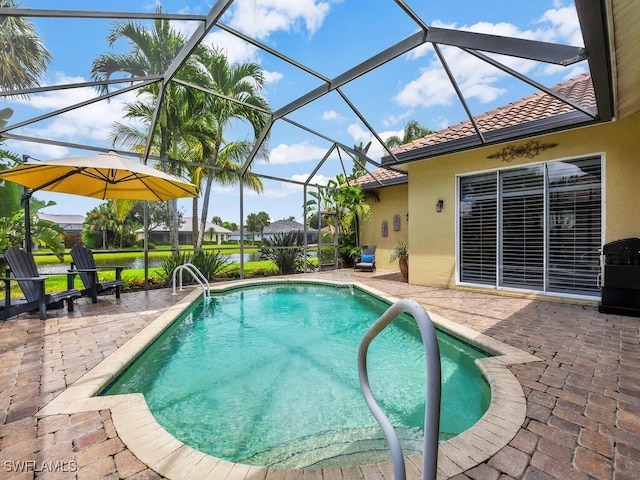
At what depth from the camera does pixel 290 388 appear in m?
4.04

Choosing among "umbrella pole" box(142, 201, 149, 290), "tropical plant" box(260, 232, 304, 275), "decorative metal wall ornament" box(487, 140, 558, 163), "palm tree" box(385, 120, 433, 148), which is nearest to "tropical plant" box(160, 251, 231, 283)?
"umbrella pole" box(142, 201, 149, 290)

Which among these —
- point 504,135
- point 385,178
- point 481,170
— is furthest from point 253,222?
point 504,135

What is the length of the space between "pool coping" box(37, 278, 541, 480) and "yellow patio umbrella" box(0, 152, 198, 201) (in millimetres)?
3681

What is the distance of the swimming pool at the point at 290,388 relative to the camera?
9.67 feet

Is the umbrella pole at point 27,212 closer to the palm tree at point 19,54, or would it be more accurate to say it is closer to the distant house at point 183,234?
the palm tree at point 19,54

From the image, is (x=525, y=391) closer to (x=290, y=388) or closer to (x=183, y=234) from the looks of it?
(x=290, y=388)

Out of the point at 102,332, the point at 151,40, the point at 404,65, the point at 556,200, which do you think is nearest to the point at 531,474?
the point at 102,332

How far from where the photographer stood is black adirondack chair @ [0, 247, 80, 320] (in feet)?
18.3

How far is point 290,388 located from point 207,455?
71.0 inches

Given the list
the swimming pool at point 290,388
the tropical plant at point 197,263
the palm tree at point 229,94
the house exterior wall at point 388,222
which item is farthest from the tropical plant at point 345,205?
the swimming pool at point 290,388

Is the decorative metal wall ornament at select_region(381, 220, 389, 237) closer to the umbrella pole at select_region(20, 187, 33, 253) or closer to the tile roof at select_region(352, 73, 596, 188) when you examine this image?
the tile roof at select_region(352, 73, 596, 188)

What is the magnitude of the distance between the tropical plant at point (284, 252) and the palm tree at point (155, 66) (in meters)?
3.69

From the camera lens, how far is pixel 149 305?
7.36 meters

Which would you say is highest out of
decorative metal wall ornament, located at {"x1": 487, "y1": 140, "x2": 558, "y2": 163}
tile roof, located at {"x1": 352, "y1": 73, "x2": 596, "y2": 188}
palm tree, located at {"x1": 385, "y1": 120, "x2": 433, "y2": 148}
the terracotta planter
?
palm tree, located at {"x1": 385, "y1": 120, "x2": 433, "y2": 148}
